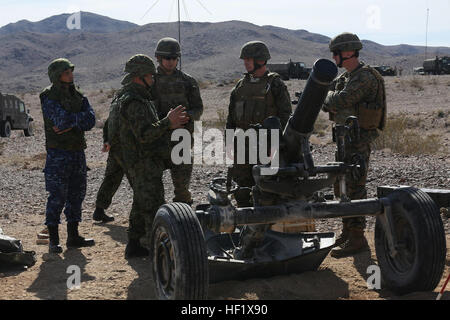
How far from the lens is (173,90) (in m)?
6.96

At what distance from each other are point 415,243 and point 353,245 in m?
1.65

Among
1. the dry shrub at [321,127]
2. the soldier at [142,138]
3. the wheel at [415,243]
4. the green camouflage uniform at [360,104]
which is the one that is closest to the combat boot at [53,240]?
the soldier at [142,138]

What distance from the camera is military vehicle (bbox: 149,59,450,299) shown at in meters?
4.09

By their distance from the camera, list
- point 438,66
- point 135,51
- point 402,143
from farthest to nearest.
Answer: point 135,51 < point 438,66 < point 402,143

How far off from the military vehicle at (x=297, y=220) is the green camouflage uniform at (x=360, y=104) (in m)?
0.95

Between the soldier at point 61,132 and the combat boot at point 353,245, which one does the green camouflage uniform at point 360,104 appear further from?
the soldier at point 61,132

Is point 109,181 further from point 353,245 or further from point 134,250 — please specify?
point 353,245

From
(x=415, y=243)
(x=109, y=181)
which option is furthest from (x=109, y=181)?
(x=415, y=243)

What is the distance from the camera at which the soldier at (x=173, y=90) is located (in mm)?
6863

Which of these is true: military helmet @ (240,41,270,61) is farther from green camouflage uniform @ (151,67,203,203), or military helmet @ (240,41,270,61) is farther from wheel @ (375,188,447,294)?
wheel @ (375,188,447,294)

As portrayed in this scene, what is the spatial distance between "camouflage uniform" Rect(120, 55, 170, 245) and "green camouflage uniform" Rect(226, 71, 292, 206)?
900 mm

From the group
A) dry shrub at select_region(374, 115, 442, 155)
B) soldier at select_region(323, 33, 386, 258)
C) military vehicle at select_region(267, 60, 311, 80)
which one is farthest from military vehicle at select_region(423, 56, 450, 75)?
soldier at select_region(323, 33, 386, 258)
